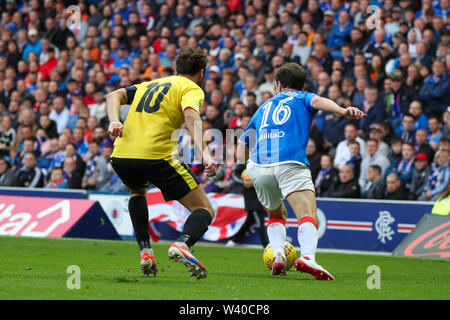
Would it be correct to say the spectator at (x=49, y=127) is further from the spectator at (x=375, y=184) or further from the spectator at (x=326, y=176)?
the spectator at (x=375, y=184)

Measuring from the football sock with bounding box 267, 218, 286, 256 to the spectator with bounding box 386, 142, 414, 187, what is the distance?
6037mm

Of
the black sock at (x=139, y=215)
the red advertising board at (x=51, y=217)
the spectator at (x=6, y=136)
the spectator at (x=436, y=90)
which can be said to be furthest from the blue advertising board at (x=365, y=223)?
the spectator at (x=6, y=136)

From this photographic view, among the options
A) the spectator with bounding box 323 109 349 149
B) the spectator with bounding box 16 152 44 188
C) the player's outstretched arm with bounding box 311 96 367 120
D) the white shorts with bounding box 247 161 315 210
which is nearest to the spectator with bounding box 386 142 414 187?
the spectator with bounding box 323 109 349 149

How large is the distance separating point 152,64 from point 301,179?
12219 millimetres

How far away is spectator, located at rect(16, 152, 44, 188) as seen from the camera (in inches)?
730

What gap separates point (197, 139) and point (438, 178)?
7523 mm

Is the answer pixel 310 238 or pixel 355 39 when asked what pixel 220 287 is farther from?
pixel 355 39

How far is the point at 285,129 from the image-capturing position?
8031 millimetres

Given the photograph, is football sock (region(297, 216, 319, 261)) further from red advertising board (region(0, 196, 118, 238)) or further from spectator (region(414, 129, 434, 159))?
red advertising board (region(0, 196, 118, 238))

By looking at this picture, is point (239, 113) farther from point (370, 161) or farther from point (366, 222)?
point (366, 222)

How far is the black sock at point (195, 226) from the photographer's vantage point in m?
7.16

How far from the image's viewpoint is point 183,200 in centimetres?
752
